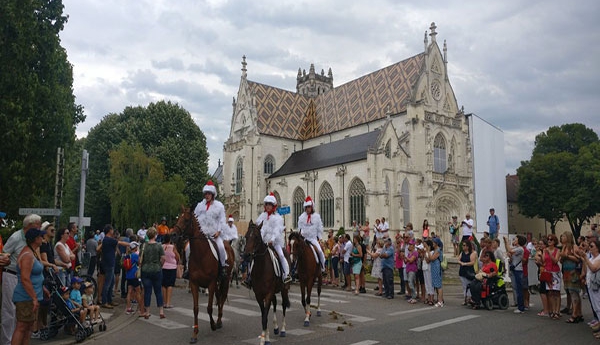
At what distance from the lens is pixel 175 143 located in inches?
1638

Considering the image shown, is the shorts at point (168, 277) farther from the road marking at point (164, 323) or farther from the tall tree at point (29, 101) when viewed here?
the tall tree at point (29, 101)

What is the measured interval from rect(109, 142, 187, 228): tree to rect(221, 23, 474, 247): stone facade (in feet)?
45.6

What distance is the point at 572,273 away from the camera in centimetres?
1052

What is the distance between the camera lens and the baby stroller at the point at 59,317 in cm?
859

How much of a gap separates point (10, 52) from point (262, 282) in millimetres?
14679

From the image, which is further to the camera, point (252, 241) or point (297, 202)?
point (297, 202)

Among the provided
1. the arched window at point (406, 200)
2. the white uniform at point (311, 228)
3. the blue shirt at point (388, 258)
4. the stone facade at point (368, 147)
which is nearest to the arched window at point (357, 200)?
the stone facade at point (368, 147)

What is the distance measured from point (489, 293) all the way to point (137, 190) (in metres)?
27.3

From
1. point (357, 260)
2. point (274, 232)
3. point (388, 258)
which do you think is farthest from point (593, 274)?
point (357, 260)

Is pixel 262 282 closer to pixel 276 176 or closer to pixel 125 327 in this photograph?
pixel 125 327

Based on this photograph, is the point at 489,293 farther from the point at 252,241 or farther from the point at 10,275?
the point at 10,275

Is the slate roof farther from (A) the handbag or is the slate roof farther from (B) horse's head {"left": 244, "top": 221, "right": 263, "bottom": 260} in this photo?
(B) horse's head {"left": 244, "top": 221, "right": 263, "bottom": 260}

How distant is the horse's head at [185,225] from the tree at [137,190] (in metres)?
25.7

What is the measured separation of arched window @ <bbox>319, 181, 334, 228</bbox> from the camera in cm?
4453
